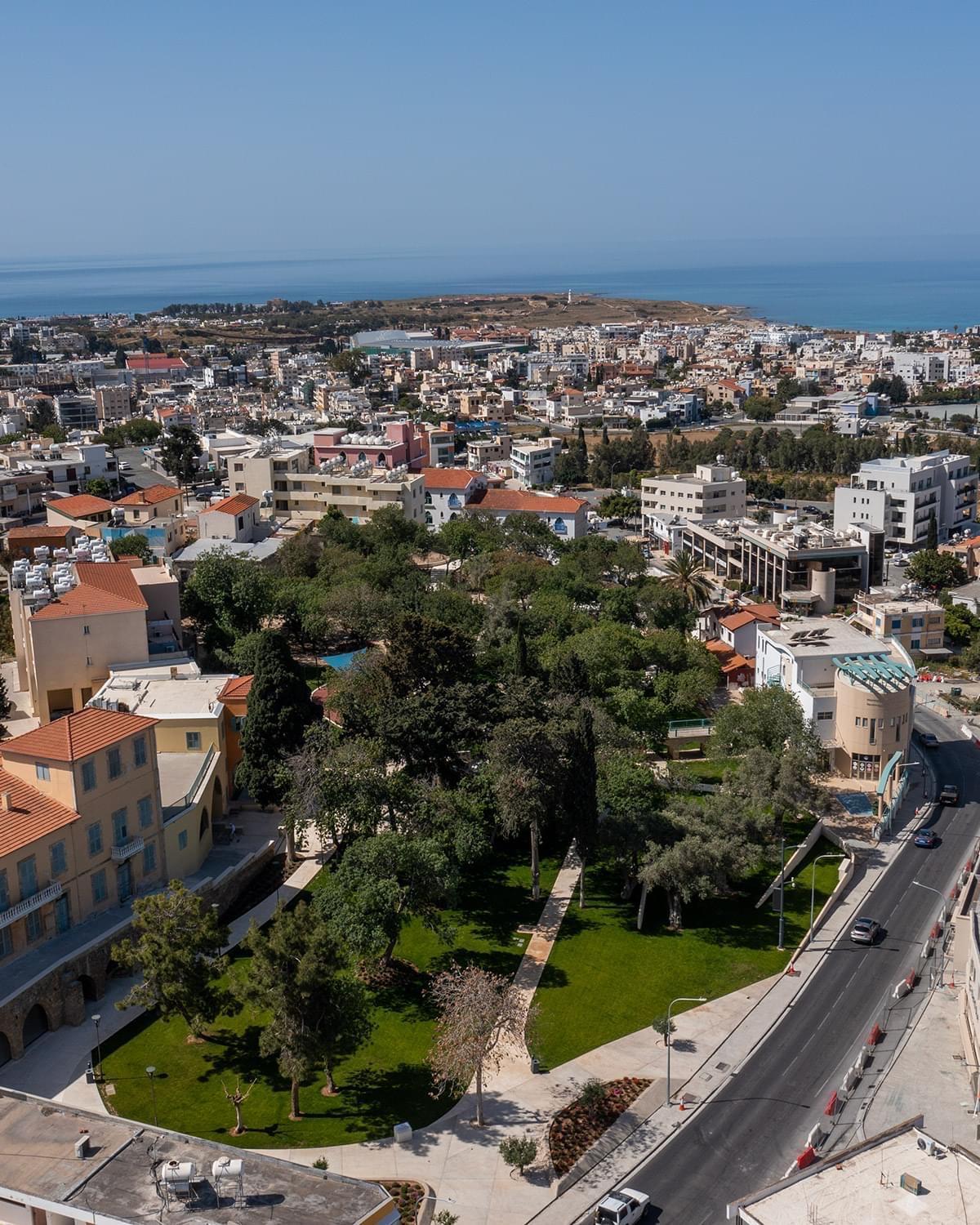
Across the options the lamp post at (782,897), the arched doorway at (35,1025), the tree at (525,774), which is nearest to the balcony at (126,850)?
the arched doorway at (35,1025)

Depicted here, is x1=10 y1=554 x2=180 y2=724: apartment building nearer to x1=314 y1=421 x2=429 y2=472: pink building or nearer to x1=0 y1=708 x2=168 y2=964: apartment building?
x1=0 y1=708 x2=168 y2=964: apartment building

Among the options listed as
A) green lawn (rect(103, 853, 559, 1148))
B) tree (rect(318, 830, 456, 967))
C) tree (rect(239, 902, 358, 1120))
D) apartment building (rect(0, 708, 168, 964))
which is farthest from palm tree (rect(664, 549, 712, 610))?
tree (rect(239, 902, 358, 1120))

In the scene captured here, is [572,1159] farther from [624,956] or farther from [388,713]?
[388,713]

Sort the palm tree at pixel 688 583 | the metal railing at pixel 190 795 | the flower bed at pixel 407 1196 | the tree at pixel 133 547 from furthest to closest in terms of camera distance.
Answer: the palm tree at pixel 688 583, the tree at pixel 133 547, the metal railing at pixel 190 795, the flower bed at pixel 407 1196

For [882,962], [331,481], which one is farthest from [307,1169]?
[331,481]

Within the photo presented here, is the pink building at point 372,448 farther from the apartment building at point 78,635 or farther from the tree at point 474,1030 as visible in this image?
the tree at point 474,1030

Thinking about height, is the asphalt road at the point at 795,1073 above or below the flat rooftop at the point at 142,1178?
below
